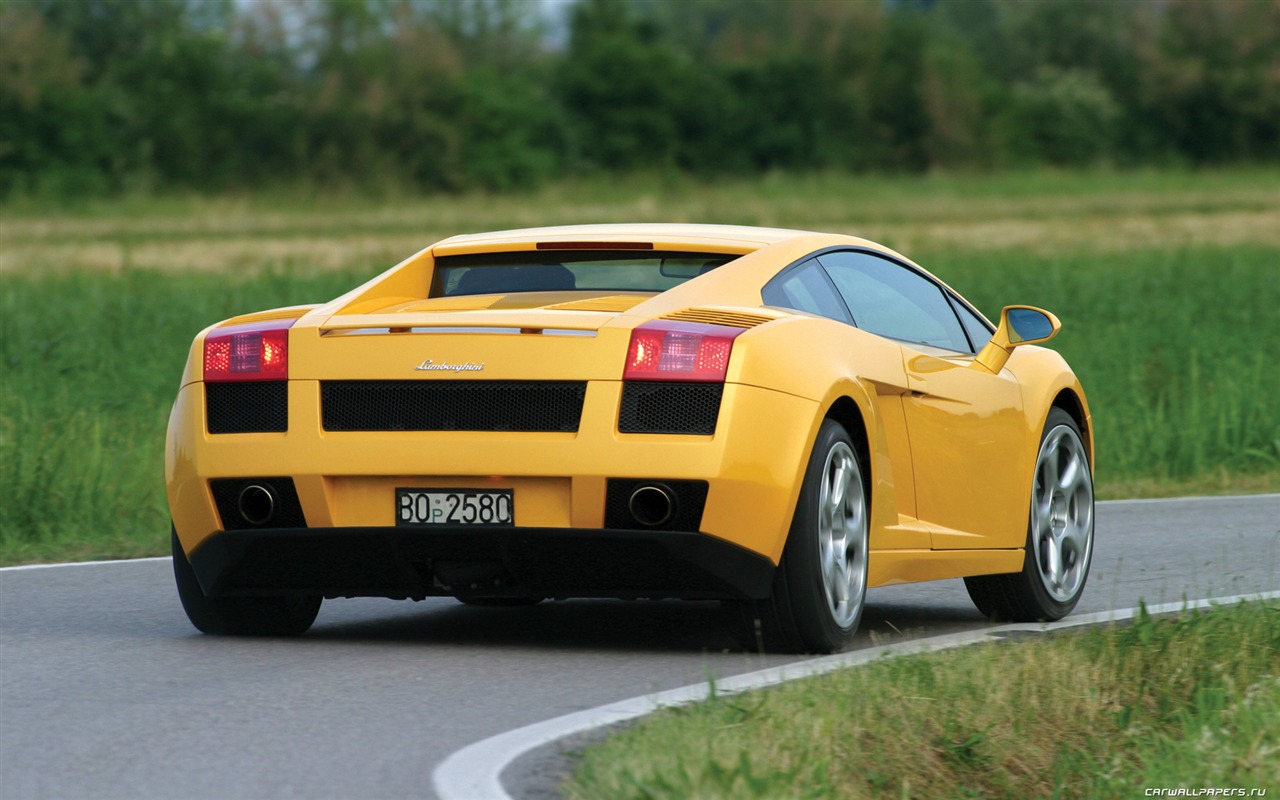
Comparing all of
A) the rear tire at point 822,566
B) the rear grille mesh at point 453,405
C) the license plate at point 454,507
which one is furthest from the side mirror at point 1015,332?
the license plate at point 454,507

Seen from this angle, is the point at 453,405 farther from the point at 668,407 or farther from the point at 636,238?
the point at 636,238

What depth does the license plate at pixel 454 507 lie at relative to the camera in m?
6.47

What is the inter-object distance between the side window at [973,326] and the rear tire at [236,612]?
107 inches

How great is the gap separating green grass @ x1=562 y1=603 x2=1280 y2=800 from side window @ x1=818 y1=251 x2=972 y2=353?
1.53 meters

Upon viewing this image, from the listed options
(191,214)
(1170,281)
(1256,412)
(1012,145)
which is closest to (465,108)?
(191,214)

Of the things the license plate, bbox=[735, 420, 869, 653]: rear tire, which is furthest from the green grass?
the license plate

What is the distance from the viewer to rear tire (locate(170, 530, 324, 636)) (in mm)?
7305

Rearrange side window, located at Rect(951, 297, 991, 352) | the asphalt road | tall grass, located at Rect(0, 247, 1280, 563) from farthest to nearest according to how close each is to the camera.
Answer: tall grass, located at Rect(0, 247, 1280, 563) → side window, located at Rect(951, 297, 991, 352) → the asphalt road

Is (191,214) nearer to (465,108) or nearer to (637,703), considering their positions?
(465,108)

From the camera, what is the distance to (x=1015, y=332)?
839 centimetres

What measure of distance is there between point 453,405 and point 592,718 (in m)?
1.26

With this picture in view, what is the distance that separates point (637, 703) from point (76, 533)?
608 cm

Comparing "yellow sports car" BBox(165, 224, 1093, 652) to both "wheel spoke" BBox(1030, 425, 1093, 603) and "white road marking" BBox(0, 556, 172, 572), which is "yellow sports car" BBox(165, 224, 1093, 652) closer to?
"wheel spoke" BBox(1030, 425, 1093, 603)

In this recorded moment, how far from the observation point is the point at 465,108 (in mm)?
58188
